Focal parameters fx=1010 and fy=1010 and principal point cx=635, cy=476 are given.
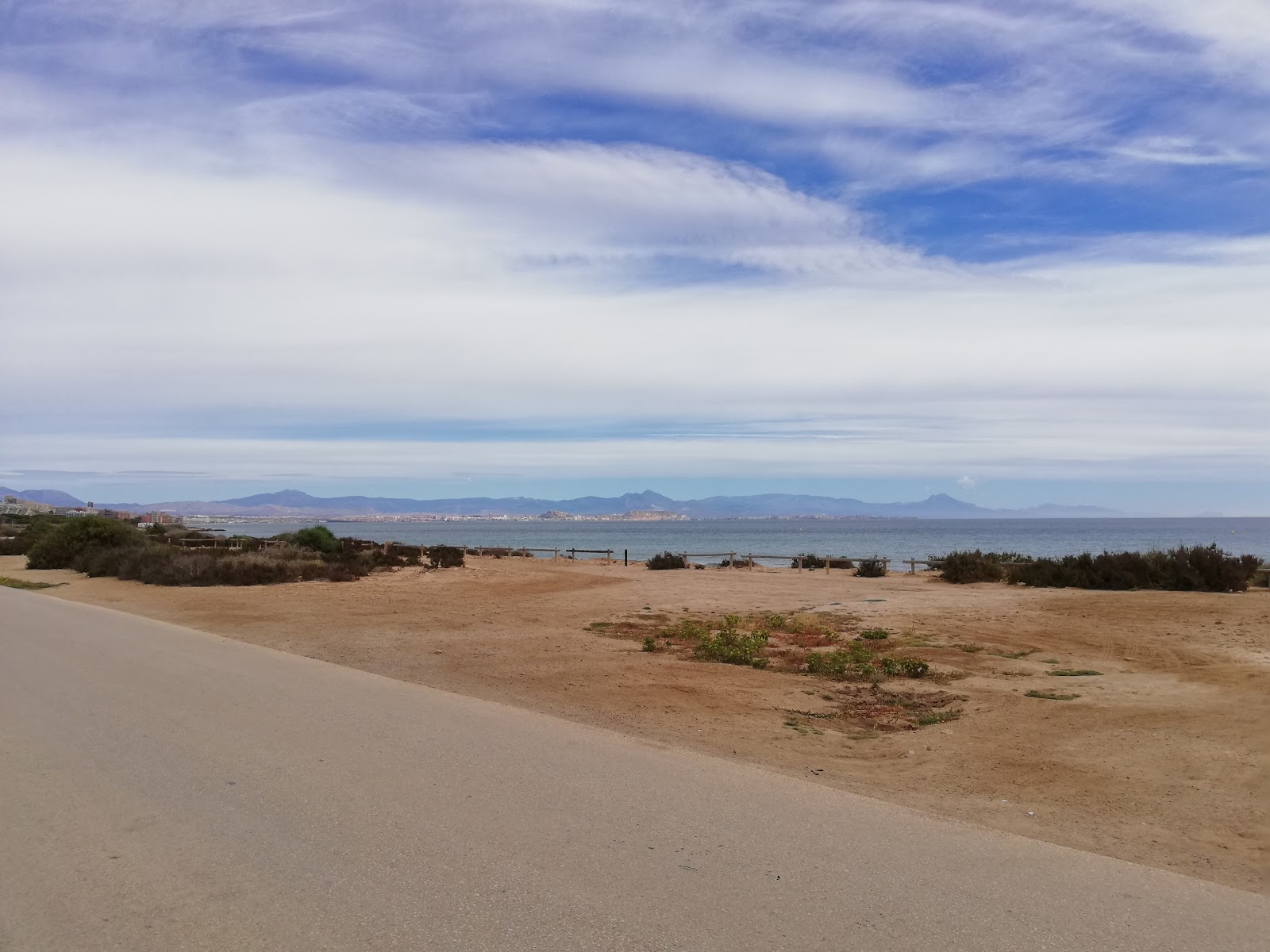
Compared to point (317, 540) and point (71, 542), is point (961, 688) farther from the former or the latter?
point (317, 540)

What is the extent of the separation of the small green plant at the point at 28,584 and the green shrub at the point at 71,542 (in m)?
5.46

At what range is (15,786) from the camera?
6.41 metres

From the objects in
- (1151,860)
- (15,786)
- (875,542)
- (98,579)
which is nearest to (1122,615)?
(1151,860)

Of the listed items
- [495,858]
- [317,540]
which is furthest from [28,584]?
[495,858]

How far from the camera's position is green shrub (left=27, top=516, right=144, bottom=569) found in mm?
36125

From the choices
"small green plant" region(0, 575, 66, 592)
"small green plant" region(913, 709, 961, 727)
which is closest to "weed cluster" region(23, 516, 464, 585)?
"small green plant" region(0, 575, 66, 592)

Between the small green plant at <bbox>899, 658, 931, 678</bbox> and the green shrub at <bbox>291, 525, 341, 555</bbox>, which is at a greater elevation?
the green shrub at <bbox>291, 525, 341, 555</bbox>

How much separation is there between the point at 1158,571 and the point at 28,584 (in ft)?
99.3

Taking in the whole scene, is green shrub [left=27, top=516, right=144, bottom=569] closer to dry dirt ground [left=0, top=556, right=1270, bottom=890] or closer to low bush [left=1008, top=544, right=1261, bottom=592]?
dry dirt ground [left=0, top=556, right=1270, bottom=890]

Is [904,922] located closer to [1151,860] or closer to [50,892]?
[1151,860]

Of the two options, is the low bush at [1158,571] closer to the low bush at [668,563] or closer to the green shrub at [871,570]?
the green shrub at [871,570]

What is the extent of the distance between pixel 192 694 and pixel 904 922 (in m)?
7.66

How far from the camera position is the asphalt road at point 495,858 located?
14.3 feet

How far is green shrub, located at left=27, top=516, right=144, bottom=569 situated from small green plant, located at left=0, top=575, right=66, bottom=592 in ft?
17.9
